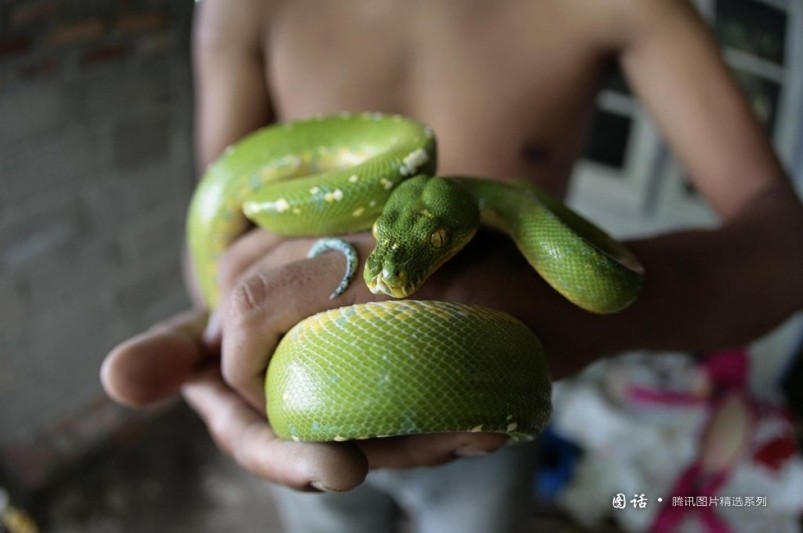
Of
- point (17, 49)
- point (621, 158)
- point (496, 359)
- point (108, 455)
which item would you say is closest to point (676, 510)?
point (621, 158)

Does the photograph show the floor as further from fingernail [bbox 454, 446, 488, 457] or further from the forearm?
fingernail [bbox 454, 446, 488, 457]

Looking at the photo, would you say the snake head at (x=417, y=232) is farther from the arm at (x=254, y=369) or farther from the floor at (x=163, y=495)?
the floor at (x=163, y=495)

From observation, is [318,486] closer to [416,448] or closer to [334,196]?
[416,448]

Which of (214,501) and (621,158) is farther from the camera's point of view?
(621,158)

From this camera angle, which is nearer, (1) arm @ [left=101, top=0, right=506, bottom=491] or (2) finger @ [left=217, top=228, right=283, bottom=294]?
(1) arm @ [left=101, top=0, right=506, bottom=491]

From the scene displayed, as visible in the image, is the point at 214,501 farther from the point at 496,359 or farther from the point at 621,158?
the point at 621,158

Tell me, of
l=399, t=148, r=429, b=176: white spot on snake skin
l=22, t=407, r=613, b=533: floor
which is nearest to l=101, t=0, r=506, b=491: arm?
l=399, t=148, r=429, b=176: white spot on snake skin

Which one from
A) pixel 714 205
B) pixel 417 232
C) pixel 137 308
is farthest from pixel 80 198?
pixel 714 205
